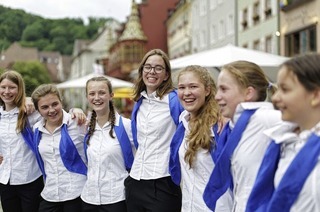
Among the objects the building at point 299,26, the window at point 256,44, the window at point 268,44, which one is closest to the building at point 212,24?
the window at point 256,44

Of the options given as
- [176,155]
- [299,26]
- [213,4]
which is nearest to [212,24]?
[213,4]

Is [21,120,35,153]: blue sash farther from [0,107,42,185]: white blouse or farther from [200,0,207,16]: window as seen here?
[200,0,207,16]: window

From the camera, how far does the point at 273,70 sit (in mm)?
9008

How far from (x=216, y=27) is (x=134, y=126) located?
33.6 m

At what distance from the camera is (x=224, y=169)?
9.36 ft

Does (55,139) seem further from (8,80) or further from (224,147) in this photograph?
(224,147)

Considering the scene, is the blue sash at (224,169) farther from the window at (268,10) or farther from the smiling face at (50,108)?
the window at (268,10)

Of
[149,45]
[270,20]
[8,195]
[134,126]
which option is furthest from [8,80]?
[149,45]

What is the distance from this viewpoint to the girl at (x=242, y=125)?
2566mm

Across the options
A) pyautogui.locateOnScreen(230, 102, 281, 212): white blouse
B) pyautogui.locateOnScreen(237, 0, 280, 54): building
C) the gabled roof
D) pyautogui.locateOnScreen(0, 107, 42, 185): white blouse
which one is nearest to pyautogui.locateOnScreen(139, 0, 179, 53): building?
the gabled roof

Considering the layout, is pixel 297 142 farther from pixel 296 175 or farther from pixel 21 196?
pixel 21 196

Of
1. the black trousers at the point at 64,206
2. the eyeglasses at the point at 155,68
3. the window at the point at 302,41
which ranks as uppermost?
the window at the point at 302,41

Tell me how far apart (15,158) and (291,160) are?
3.36m

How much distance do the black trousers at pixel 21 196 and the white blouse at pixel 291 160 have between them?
3120 millimetres
